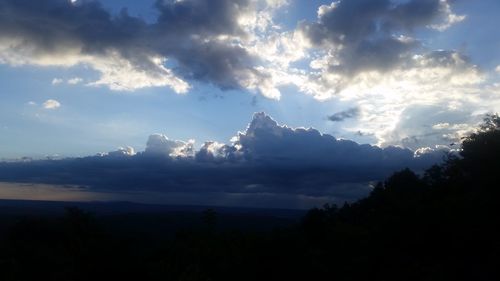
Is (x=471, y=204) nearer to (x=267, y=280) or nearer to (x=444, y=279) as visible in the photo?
(x=444, y=279)

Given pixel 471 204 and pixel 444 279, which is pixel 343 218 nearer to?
pixel 471 204

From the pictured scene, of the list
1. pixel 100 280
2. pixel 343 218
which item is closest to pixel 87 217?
pixel 100 280

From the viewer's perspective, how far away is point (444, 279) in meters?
29.2

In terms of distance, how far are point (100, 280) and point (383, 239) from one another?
56.6 feet

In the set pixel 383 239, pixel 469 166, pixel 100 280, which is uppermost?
pixel 469 166

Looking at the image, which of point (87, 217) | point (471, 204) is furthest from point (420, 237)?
point (87, 217)

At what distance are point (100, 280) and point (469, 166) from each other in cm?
3276

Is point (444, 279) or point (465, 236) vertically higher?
point (465, 236)

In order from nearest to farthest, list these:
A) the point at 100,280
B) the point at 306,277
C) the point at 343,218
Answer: the point at 306,277 → the point at 100,280 → the point at 343,218

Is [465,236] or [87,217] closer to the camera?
[465,236]

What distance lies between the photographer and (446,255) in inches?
1315

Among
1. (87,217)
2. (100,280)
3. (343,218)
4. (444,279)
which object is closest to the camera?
(444,279)

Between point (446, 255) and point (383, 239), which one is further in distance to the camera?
point (383, 239)

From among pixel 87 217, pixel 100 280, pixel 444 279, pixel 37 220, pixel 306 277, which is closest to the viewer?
pixel 444 279
